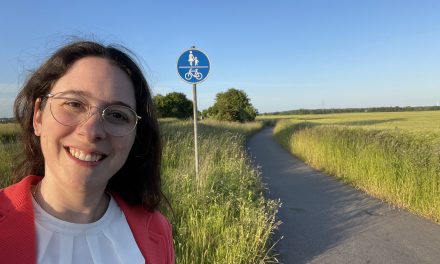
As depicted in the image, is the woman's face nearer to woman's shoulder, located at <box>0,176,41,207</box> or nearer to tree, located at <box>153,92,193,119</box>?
woman's shoulder, located at <box>0,176,41,207</box>

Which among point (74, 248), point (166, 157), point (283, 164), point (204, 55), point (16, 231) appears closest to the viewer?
point (16, 231)

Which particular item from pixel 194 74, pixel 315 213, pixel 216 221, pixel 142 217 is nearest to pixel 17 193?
pixel 142 217

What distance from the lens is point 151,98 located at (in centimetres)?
187

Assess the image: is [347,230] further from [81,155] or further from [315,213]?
[81,155]

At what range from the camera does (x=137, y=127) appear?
1.91 metres

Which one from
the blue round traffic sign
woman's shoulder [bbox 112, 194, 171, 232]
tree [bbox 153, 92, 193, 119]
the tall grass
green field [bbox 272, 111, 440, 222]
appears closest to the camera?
woman's shoulder [bbox 112, 194, 171, 232]

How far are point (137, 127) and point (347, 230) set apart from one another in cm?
607

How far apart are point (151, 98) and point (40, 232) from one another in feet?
2.56

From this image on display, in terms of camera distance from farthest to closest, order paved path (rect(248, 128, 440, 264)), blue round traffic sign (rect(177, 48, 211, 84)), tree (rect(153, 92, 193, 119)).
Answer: tree (rect(153, 92, 193, 119)) → blue round traffic sign (rect(177, 48, 211, 84)) → paved path (rect(248, 128, 440, 264))

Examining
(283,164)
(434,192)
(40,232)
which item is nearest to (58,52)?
(40,232)

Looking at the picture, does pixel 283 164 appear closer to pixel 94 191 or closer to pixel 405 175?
pixel 405 175

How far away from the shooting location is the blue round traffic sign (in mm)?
7566

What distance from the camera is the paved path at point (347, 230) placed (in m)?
5.74

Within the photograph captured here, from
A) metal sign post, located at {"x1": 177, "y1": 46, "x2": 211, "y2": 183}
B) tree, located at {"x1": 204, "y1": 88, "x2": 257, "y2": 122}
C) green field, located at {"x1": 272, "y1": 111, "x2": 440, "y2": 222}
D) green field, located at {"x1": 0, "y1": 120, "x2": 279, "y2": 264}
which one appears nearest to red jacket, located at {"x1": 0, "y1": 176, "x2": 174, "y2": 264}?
green field, located at {"x1": 0, "y1": 120, "x2": 279, "y2": 264}
